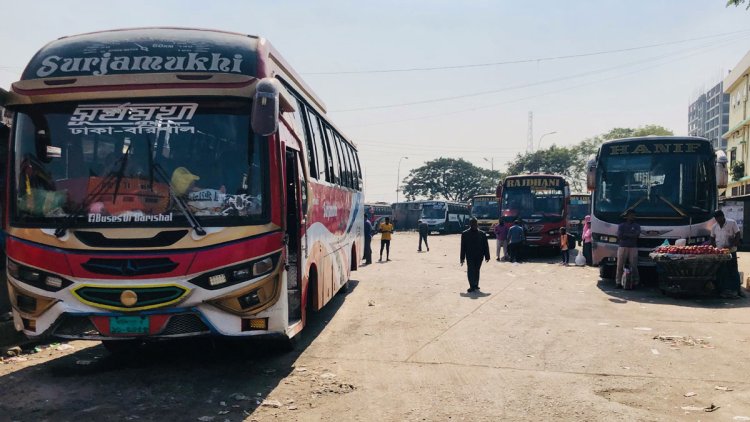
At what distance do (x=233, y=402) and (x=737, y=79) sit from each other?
4445 centimetres

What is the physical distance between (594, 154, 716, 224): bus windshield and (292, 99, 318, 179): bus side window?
8.41 meters

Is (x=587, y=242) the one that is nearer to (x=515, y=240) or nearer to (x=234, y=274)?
(x=515, y=240)

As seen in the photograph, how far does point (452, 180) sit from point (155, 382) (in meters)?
82.5

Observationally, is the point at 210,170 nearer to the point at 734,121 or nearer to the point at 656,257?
the point at 656,257

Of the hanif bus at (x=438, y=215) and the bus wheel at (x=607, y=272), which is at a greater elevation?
the hanif bus at (x=438, y=215)

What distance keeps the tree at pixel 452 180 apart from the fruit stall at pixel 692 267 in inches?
2939

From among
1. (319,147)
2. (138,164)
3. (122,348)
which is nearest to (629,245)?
(319,147)

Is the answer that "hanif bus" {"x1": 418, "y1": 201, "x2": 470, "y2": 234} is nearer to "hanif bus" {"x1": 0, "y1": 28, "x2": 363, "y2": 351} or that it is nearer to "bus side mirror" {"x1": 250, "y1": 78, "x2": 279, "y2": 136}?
"hanif bus" {"x1": 0, "y1": 28, "x2": 363, "y2": 351}

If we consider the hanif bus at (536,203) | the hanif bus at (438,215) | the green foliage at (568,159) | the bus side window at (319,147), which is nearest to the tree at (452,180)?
the green foliage at (568,159)

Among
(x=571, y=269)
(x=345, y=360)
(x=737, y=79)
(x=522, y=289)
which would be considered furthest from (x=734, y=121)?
(x=345, y=360)

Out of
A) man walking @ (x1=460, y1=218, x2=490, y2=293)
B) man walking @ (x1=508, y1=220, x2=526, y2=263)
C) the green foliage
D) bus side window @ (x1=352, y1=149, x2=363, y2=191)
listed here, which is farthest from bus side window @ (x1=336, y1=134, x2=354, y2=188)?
the green foliage

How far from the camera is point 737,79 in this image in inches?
1608

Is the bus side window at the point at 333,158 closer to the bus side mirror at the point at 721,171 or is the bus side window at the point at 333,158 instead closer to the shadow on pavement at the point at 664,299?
the shadow on pavement at the point at 664,299

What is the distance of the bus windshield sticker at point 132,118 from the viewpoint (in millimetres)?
5934
